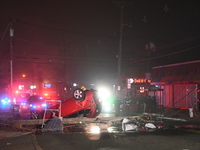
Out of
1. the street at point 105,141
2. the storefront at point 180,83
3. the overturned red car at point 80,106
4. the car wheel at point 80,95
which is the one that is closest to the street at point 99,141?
the street at point 105,141

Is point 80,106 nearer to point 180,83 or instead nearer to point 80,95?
point 80,95

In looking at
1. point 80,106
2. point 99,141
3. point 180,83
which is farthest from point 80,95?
point 180,83

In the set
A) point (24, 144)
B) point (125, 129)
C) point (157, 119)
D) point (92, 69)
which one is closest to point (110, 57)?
point (92, 69)

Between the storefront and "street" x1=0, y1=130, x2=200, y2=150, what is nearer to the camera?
"street" x1=0, y1=130, x2=200, y2=150

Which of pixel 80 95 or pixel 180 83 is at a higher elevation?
pixel 180 83

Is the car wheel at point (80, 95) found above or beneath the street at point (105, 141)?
above

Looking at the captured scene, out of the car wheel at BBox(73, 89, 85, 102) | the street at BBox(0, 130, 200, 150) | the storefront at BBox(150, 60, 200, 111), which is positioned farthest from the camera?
the storefront at BBox(150, 60, 200, 111)

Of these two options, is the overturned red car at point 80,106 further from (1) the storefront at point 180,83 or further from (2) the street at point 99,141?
(1) the storefront at point 180,83

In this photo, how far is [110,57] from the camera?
42281mm

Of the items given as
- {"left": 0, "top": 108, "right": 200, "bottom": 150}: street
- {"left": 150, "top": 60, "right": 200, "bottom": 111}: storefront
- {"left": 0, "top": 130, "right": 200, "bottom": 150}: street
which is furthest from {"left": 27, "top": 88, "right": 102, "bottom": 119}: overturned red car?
{"left": 150, "top": 60, "right": 200, "bottom": 111}: storefront

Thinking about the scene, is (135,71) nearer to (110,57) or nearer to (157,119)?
(110,57)

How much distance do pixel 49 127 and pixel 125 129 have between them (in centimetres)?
348

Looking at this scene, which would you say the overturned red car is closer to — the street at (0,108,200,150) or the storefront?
the street at (0,108,200,150)

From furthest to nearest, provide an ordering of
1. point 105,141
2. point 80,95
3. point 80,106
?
point 80,106, point 80,95, point 105,141
